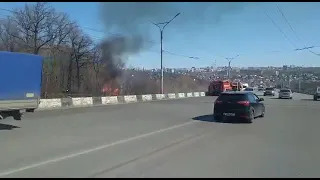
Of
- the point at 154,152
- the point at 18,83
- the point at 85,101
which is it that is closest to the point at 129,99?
the point at 85,101

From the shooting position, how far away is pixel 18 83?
14773mm

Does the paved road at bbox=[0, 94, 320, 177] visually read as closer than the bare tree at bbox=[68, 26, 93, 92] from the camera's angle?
Yes

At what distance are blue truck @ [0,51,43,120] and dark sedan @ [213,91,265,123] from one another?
876 cm

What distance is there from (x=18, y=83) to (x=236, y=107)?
9967 mm

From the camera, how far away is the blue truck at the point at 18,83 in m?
14.2

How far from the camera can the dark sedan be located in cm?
1919

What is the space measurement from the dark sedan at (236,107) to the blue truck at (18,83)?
8763 millimetres

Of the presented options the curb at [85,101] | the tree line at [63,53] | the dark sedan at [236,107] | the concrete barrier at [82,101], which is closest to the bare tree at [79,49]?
the tree line at [63,53]

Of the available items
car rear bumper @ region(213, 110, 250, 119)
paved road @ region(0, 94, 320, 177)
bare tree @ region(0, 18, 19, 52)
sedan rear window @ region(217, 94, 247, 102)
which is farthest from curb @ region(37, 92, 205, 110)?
bare tree @ region(0, 18, 19, 52)

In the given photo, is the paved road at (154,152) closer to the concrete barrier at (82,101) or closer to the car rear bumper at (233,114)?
the car rear bumper at (233,114)

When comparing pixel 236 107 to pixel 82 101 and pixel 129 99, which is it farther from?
pixel 129 99

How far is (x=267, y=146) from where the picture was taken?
36.4 ft

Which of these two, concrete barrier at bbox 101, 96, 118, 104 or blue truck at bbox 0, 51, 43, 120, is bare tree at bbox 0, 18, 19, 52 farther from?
blue truck at bbox 0, 51, 43, 120

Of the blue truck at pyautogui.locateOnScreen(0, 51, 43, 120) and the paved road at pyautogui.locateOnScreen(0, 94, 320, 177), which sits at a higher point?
the blue truck at pyautogui.locateOnScreen(0, 51, 43, 120)
